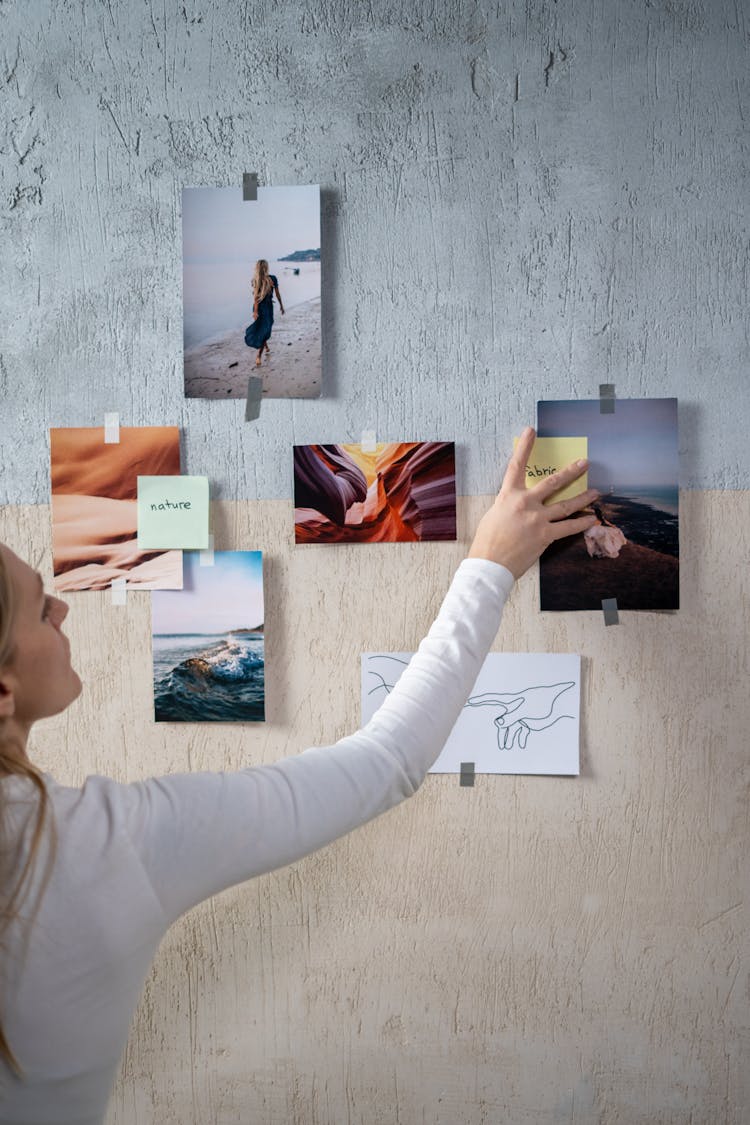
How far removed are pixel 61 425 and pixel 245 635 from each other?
40 centimetres

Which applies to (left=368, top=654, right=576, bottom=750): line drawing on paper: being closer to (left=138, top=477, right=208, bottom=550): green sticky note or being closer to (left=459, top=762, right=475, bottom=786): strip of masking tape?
(left=459, top=762, right=475, bottom=786): strip of masking tape

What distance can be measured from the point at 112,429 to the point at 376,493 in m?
0.39

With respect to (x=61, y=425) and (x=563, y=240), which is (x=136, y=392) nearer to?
(x=61, y=425)

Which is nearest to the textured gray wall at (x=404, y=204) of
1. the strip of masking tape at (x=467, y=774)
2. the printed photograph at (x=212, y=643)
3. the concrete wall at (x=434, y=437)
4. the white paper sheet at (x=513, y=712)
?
the concrete wall at (x=434, y=437)

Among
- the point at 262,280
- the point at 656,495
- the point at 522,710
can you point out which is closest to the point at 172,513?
the point at 262,280

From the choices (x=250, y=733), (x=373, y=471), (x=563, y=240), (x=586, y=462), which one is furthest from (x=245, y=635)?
(x=563, y=240)

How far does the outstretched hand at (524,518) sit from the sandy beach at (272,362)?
0.98ft

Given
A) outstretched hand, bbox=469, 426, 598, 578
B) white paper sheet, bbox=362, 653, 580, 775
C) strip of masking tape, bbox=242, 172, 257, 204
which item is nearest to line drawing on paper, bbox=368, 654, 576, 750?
white paper sheet, bbox=362, 653, 580, 775

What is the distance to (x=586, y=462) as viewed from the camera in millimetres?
1136

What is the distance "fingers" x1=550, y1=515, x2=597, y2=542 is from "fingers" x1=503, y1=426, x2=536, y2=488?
0.24ft

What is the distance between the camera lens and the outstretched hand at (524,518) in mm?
1053

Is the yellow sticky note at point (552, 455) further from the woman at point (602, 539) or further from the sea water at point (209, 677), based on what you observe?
the sea water at point (209, 677)

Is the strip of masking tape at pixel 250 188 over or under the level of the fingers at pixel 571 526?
over

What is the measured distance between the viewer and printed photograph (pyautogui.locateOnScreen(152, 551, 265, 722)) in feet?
3.86
